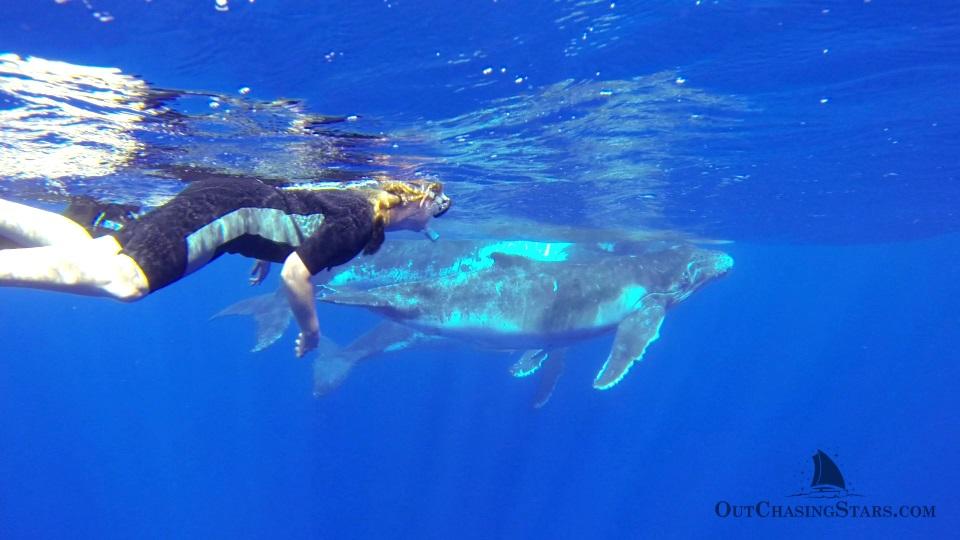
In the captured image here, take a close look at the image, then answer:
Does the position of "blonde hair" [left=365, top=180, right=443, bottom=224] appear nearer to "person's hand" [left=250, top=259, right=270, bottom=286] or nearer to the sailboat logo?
"person's hand" [left=250, top=259, right=270, bottom=286]

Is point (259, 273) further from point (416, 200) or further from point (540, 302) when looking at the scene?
point (540, 302)

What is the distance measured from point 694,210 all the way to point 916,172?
7.00 metres

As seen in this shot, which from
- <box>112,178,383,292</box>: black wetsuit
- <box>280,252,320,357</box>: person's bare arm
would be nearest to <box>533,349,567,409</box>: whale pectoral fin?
<box>112,178,383,292</box>: black wetsuit

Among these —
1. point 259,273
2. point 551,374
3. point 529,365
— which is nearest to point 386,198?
point 259,273

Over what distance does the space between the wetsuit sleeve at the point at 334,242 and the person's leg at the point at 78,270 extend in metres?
1.45

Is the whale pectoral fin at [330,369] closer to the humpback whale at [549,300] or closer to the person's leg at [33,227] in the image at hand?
the humpback whale at [549,300]

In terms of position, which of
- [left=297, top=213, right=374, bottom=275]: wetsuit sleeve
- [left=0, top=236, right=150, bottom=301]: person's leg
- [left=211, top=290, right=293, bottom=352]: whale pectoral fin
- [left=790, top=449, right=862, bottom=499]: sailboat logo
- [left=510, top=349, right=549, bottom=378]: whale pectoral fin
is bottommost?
[left=790, top=449, right=862, bottom=499]: sailboat logo

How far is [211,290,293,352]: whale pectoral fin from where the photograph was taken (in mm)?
19234

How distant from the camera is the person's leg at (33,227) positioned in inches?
214

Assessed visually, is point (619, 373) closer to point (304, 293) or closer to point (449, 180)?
point (449, 180)

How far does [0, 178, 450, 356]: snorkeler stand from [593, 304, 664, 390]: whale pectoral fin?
752 centimetres

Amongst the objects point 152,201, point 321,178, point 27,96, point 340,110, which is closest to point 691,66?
point 340,110

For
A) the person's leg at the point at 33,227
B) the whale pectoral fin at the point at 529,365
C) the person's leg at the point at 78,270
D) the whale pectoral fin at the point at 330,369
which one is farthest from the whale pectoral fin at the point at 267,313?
the person's leg at the point at 78,270

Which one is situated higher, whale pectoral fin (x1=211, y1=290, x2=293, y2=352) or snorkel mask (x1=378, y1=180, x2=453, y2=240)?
whale pectoral fin (x1=211, y1=290, x2=293, y2=352)
